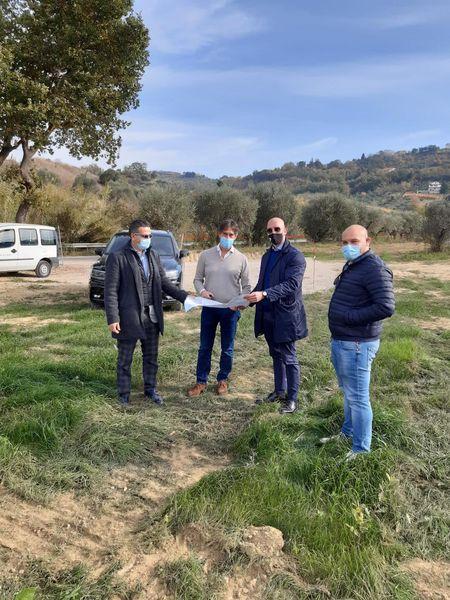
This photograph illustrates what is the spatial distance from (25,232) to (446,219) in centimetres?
2114

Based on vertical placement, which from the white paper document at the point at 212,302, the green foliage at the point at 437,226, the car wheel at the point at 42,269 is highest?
the green foliage at the point at 437,226

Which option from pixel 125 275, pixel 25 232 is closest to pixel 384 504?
pixel 125 275

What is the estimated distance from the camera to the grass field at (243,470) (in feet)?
7.18

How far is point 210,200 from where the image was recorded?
2734 centimetres

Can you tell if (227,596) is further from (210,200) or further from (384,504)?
(210,200)

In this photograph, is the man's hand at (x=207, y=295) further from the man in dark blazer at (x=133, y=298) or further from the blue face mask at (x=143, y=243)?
the blue face mask at (x=143, y=243)

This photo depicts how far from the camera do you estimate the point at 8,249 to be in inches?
561

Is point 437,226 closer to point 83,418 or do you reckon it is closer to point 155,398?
point 155,398

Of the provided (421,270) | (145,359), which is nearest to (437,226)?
(421,270)

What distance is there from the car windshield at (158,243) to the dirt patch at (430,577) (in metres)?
7.96

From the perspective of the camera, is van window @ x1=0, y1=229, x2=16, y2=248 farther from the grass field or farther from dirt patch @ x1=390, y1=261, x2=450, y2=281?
dirt patch @ x1=390, y1=261, x2=450, y2=281

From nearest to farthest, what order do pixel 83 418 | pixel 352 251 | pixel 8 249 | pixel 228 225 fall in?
pixel 352 251 < pixel 83 418 < pixel 228 225 < pixel 8 249

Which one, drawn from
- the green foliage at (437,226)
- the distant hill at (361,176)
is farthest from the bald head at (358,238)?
the distant hill at (361,176)

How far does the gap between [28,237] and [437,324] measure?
1261 centimetres
